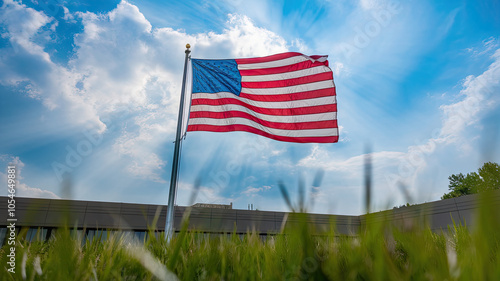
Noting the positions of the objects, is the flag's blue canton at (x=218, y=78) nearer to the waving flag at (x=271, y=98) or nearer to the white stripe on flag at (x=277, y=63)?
the waving flag at (x=271, y=98)

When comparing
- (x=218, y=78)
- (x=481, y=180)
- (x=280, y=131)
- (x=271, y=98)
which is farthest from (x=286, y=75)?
(x=481, y=180)

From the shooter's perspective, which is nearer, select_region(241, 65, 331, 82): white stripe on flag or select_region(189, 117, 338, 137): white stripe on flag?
select_region(189, 117, 338, 137): white stripe on flag

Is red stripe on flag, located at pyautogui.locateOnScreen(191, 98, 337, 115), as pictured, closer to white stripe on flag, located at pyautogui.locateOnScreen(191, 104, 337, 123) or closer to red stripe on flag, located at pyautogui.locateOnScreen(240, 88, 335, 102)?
white stripe on flag, located at pyautogui.locateOnScreen(191, 104, 337, 123)

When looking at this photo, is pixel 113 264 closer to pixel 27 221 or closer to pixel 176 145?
pixel 27 221

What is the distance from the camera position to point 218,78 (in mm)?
9227

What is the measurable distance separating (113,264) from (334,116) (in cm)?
822

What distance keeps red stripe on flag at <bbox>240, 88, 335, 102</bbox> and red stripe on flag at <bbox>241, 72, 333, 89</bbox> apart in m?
0.30

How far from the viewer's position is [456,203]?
2188 centimetres

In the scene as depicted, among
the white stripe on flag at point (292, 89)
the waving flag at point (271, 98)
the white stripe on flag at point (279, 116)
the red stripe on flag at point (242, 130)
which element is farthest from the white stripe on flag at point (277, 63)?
the red stripe on flag at point (242, 130)

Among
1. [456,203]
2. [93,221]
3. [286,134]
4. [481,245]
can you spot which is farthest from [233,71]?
[456,203]

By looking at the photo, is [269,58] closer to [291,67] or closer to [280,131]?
[291,67]

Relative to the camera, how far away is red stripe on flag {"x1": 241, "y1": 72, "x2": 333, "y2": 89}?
9.15 m

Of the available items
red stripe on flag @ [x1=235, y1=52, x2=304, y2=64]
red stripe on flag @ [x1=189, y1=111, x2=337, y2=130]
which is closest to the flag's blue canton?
red stripe on flag @ [x1=235, y1=52, x2=304, y2=64]

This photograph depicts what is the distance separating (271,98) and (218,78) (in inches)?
67.1
